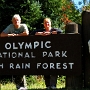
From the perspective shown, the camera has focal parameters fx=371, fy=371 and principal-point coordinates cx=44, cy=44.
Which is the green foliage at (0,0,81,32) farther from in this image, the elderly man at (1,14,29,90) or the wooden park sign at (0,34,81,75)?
the wooden park sign at (0,34,81,75)

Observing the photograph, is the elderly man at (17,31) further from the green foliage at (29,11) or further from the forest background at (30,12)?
the green foliage at (29,11)

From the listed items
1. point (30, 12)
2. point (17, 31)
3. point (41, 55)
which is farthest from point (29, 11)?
point (41, 55)

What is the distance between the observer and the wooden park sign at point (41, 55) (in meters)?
7.33

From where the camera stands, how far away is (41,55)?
24.5 feet

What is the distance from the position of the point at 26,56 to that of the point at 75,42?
1.04 metres

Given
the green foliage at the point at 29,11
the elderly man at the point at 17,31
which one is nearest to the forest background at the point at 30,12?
the green foliage at the point at 29,11

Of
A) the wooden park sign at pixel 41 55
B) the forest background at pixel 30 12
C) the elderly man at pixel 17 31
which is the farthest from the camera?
the forest background at pixel 30 12

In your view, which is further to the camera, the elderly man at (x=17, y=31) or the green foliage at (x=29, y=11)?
the green foliage at (x=29, y=11)

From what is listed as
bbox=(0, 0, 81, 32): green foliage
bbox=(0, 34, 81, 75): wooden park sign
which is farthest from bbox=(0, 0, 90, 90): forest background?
bbox=(0, 34, 81, 75): wooden park sign

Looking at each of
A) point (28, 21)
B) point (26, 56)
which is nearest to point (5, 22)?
point (28, 21)

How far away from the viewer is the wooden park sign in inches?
289

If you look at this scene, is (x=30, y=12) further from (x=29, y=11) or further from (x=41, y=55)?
(x=41, y=55)

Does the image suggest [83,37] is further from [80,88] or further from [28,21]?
[28,21]

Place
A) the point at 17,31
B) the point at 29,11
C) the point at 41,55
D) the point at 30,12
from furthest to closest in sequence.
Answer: the point at 29,11, the point at 30,12, the point at 17,31, the point at 41,55
